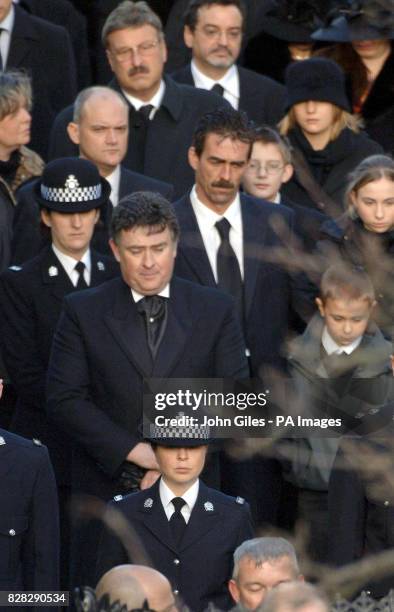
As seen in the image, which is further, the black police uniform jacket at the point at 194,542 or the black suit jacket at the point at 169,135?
the black suit jacket at the point at 169,135

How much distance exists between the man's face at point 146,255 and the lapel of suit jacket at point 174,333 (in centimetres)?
14

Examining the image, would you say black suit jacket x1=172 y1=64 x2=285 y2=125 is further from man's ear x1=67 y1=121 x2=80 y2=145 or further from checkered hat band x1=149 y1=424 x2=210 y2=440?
checkered hat band x1=149 y1=424 x2=210 y2=440

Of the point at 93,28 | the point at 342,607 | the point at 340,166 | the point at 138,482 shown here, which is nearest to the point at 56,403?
the point at 138,482

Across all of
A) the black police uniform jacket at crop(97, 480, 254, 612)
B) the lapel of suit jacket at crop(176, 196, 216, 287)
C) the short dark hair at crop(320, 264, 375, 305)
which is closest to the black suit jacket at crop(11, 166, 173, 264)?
the lapel of suit jacket at crop(176, 196, 216, 287)

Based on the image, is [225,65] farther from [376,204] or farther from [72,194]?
[376,204]

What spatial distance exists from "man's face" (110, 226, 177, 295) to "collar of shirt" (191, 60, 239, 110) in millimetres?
2735

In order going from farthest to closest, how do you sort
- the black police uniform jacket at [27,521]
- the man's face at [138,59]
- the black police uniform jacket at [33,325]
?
the man's face at [138,59] → the black police uniform jacket at [33,325] → the black police uniform jacket at [27,521]

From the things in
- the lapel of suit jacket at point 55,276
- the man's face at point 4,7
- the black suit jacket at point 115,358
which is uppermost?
the man's face at point 4,7

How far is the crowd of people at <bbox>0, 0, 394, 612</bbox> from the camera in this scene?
27.6 ft

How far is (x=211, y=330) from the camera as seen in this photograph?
31.0ft

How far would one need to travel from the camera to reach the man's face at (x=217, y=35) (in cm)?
1182

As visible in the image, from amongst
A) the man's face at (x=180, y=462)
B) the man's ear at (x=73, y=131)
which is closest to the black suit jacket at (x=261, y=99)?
the man's ear at (x=73, y=131)

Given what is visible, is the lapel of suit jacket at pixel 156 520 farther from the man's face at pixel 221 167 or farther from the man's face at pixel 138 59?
the man's face at pixel 138 59

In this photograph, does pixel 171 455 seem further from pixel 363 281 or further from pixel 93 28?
pixel 93 28
